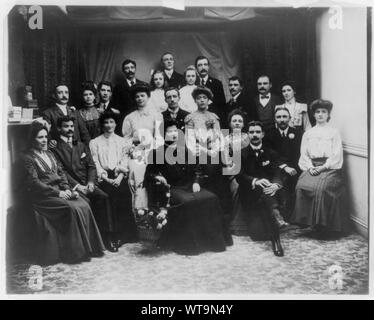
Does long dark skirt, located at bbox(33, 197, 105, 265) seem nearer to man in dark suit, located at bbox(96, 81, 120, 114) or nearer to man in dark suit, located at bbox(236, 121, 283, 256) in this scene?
man in dark suit, located at bbox(96, 81, 120, 114)

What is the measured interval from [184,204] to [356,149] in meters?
1.53

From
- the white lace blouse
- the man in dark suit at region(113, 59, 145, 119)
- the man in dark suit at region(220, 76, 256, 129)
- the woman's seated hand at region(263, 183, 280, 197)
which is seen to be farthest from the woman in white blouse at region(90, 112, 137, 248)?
the white lace blouse

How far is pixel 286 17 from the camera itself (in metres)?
3.82

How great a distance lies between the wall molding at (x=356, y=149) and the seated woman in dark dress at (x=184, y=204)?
1211 mm

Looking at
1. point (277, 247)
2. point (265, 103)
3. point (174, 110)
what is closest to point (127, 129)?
point (174, 110)

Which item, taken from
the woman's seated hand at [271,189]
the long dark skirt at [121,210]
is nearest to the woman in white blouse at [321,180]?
the woman's seated hand at [271,189]

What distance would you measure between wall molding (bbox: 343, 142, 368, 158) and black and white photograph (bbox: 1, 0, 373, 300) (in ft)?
0.04

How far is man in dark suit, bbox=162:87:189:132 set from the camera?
3.87 metres

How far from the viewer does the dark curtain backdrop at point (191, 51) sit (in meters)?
3.79

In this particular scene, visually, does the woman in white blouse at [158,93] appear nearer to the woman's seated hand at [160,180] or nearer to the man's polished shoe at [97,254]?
the woman's seated hand at [160,180]

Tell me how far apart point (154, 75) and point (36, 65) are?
100 centimetres

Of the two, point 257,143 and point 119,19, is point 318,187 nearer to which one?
point 257,143
